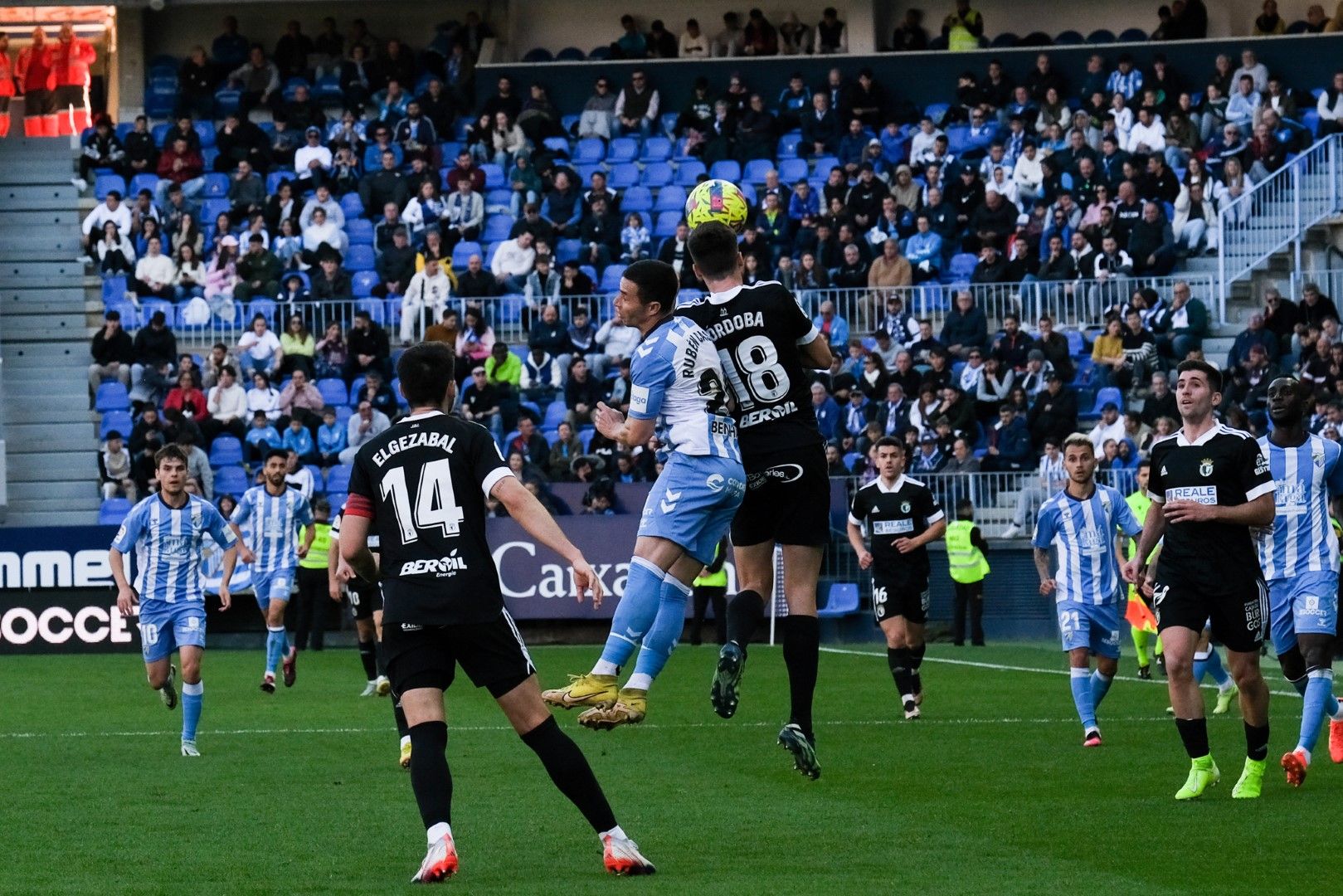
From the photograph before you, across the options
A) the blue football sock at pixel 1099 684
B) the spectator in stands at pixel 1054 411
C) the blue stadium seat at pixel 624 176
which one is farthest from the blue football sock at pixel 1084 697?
the blue stadium seat at pixel 624 176

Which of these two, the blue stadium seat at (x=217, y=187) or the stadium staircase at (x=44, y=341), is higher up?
the blue stadium seat at (x=217, y=187)

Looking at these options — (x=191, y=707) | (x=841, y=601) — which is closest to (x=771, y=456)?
(x=191, y=707)

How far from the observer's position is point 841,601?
25.8 metres

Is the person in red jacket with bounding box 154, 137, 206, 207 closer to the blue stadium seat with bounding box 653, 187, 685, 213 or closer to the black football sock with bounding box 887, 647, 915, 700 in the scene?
the blue stadium seat with bounding box 653, 187, 685, 213

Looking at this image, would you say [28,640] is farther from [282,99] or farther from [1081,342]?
[1081,342]

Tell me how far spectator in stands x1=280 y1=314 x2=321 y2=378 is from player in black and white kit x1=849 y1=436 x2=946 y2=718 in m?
13.3

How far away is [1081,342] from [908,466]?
3.23 metres

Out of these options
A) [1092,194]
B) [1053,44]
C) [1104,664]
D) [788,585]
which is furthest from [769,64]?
[788,585]

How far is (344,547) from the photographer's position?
7953 millimetres

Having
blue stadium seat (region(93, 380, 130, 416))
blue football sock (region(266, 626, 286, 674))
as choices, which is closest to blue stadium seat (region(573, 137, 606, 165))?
blue stadium seat (region(93, 380, 130, 416))

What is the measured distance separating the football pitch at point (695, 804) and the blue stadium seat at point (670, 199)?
14101 millimetres

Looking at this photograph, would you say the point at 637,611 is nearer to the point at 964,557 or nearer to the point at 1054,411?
the point at 964,557

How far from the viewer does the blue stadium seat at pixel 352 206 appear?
31297mm

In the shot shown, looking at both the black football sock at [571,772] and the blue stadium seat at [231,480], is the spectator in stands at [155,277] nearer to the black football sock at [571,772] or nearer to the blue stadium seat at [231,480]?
the blue stadium seat at [231,480]
